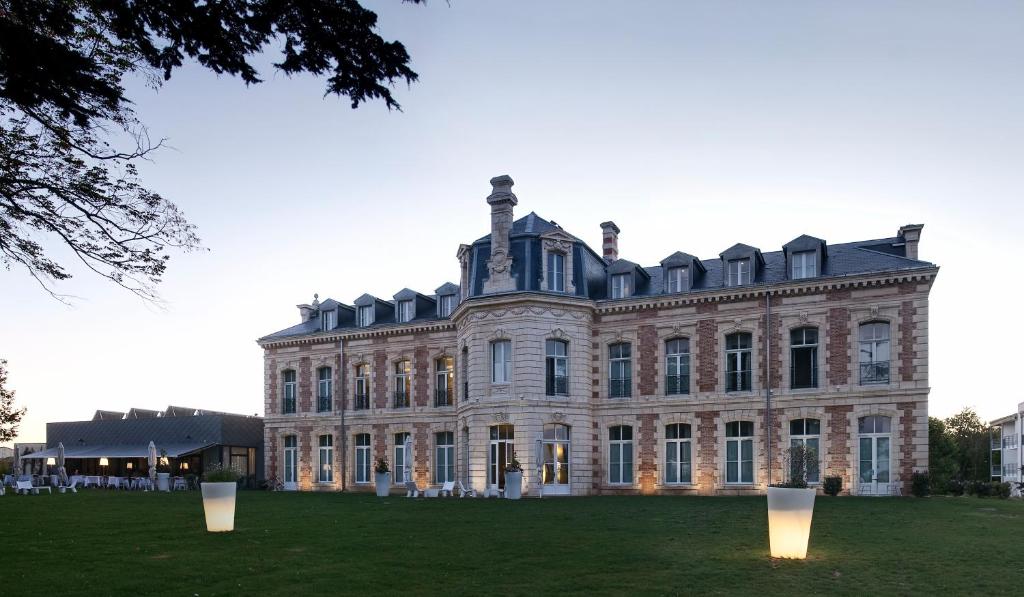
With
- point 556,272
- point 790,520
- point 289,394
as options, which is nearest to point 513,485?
point 556,272

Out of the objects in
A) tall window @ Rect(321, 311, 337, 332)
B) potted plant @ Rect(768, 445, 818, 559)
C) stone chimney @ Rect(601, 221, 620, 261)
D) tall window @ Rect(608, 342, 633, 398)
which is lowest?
potted plant @ Rect(768, 445, 818, 559)

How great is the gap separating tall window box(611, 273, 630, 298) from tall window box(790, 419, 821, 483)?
751cm

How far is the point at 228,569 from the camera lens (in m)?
11.0

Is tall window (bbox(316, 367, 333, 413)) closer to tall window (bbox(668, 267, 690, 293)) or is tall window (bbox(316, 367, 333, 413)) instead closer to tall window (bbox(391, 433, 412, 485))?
tall window (bbox(391, 433, 412, 485))

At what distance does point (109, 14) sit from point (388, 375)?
29909 millimetres

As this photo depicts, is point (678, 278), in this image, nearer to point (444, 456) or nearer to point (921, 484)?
point (921, 484)

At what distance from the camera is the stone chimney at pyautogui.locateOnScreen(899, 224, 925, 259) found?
27.7 m

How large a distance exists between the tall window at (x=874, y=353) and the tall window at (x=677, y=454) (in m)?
6.23

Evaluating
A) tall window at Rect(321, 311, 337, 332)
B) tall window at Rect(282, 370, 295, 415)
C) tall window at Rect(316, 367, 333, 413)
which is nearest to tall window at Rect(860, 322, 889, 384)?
tall window at Rect(316, 367, 333, 413)

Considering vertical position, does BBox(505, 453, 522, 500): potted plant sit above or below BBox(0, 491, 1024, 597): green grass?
below

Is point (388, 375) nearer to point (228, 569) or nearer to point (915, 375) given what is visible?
point (915, 375)

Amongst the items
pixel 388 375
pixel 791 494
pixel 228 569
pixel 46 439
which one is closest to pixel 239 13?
pixel 228 569

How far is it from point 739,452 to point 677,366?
3626 millimetres

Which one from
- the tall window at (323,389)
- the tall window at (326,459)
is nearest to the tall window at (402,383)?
the tall window at (323,389)
